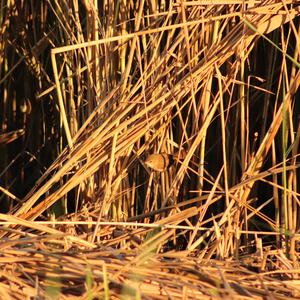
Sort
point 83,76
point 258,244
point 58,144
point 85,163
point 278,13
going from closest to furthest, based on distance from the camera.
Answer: point 258,244 < point 278,13 < point 85,163 < point 83,76 < point 58,144

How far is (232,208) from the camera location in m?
1.89

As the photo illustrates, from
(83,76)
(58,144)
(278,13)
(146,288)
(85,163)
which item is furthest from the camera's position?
(58,144)

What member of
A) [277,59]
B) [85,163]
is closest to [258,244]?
[85,163]

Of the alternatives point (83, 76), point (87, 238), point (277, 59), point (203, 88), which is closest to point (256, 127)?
point (277, 59)

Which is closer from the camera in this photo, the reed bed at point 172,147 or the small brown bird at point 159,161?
the reed bed at point 172,147

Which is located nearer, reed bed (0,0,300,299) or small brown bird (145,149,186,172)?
reed bed (0,0,300,299)

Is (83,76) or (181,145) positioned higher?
(83,76)

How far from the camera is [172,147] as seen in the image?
198cm

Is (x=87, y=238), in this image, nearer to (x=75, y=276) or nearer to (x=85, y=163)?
(x=85, y=163)

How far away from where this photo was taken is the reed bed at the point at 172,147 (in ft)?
5.15

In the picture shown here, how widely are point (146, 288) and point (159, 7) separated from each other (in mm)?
832

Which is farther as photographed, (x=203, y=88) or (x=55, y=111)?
(x=55, y=111)

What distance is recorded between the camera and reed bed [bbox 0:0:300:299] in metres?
1.57

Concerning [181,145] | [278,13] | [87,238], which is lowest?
[87,238]
